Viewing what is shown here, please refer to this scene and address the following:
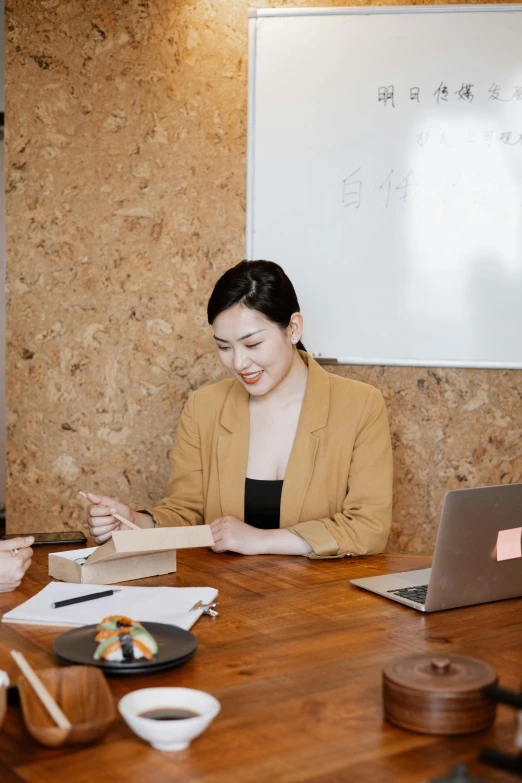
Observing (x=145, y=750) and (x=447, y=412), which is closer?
(x=145, y=750)

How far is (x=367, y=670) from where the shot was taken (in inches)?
50.4

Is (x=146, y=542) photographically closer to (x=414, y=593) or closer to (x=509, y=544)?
(x=414, y=593)

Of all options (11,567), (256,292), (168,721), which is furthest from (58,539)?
(168,721)

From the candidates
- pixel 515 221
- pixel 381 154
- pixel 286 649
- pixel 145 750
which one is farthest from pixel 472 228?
pixel 145 750

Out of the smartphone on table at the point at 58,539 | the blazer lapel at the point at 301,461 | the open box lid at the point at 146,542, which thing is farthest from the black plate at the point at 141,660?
the blazer lapel at the point at 301,461

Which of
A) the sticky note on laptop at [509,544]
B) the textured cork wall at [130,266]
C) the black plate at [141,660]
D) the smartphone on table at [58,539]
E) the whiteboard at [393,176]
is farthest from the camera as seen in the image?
the textured cork wall at [130,266]

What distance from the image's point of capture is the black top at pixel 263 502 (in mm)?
2342

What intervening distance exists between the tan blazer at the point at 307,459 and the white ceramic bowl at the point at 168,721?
109 centimetres

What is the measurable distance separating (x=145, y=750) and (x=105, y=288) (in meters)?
2.41

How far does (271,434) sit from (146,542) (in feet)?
2.51

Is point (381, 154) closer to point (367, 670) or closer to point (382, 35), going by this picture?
point (382, 35)

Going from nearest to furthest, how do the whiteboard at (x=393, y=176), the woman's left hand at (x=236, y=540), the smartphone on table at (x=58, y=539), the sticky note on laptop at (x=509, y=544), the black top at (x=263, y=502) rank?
the sticky note on laptop at (x=509, y=544) → the woman's left hand at (x=236, y=540) → the smartphone on table at (x=58, y=539) → the black top at (x=263, y=502) → the whiteboard at (x=393, y=176)

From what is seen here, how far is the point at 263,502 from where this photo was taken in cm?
235

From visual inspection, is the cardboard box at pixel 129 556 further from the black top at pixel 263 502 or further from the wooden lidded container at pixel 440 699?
the wooden lidded container at pixel 440 699
